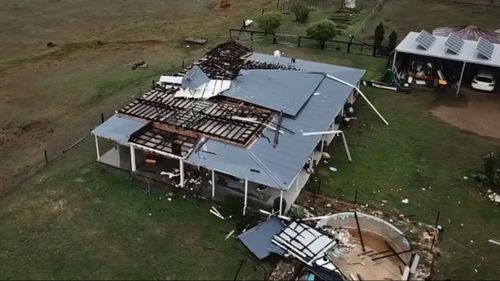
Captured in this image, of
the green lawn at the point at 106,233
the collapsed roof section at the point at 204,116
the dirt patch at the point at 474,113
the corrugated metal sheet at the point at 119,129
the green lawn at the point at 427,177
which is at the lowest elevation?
the green lawn at the point at 106,233

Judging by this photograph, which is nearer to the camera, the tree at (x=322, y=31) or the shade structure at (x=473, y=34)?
the shade structure at (x=473, y=34)

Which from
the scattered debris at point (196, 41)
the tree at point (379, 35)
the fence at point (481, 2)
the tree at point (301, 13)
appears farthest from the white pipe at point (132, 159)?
the fence at point (481, 2)

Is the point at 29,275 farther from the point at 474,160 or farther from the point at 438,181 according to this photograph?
the point at 474,160

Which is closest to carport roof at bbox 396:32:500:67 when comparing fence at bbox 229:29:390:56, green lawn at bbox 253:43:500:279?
green lawn at bbox 253:43:500:279

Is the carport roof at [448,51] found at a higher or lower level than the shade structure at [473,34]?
lower

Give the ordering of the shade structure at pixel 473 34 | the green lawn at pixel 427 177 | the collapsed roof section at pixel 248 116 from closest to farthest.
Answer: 1. the green lawn at pixel 427 177
2. the collapsed roof section at pixel 248 116
3. the shade structure at pixel 473 34

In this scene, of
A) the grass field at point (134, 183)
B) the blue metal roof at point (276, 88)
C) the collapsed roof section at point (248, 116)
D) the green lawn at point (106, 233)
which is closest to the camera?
the green lawn at point (106, 233)

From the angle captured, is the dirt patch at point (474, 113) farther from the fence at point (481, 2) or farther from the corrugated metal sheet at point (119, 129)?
the fence at point (481, 2)
